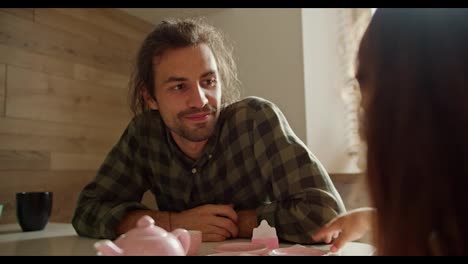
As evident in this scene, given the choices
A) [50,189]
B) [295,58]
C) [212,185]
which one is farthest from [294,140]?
[50,189]

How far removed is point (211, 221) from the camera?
0.99 meters

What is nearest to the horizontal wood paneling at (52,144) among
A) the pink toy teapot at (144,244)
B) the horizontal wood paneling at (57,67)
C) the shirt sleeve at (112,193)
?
the horizontal wood paneling at (57,67)

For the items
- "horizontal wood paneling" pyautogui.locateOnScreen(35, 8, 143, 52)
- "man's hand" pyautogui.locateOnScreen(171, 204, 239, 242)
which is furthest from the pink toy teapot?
"horizontal wood paneling" pyautogui.locateOnScreen(35, 8, 143, 52)

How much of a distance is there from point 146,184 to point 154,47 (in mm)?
413

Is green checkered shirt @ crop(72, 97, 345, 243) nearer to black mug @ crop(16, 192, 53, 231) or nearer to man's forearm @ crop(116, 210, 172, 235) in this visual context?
man's forearm @ crop(116, 210, 172, 235)

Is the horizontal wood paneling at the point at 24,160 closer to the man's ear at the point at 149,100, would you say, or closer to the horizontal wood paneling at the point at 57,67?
the horizontal wood paneling at the point at 57,67

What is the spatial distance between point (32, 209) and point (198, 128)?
21.5 inches

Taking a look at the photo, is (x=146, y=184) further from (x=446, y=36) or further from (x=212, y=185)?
(x=446, y=36)

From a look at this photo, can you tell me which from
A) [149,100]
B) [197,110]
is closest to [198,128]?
[197,110]

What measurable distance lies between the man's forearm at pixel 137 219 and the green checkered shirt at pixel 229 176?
0.02 meters

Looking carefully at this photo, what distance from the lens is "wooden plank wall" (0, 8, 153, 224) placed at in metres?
1.73

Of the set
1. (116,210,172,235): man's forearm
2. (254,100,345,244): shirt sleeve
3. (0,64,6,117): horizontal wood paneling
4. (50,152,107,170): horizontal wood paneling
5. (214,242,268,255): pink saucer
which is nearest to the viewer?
(214,242,268,255): pink saucer

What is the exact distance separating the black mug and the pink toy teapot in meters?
0.82

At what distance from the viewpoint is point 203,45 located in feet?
4.10
